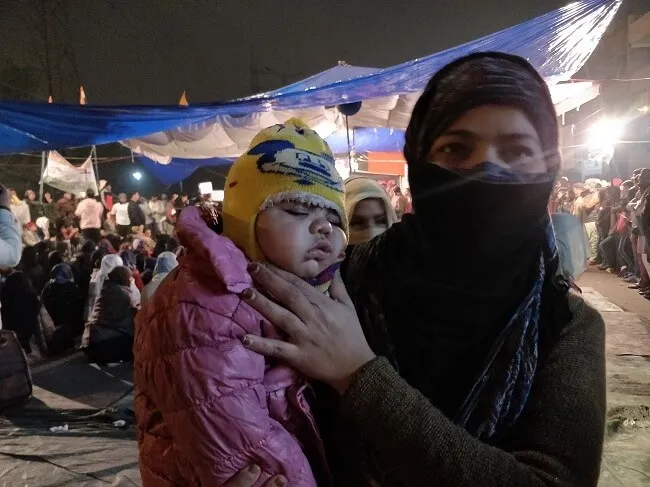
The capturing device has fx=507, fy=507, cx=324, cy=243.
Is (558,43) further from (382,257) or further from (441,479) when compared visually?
(441,479)

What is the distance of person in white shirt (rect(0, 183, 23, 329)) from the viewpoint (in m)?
3.63

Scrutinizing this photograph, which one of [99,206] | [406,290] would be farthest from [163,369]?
[99,206]

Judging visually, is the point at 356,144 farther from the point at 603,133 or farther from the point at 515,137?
the point at 515,137

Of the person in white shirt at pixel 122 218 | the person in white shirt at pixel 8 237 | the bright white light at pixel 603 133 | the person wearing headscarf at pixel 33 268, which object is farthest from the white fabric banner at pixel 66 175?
the bright white light at pixel 603 133

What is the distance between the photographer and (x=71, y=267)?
7.61 meters

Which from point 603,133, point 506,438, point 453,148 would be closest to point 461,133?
point 453,148

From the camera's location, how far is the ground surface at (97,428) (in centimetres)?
361

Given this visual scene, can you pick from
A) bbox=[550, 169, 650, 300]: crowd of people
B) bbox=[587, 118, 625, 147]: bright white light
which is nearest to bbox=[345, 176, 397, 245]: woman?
bbox=[550, 169, 650, 300]: crowd of people

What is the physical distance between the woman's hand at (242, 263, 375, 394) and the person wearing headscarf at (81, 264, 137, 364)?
5353 millimetres

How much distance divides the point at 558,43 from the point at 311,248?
431 cm

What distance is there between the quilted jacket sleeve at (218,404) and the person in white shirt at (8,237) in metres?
3.25

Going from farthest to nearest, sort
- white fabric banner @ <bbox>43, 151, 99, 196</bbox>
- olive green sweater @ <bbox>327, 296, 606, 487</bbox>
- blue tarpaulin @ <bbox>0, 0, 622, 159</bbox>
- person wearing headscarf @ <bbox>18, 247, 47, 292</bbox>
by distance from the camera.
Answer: white fabric banner @ <bbox>43, 151, 99, 196</bbox> → person wearing headscarf @ <bbox>18, 247, 47, 292</bbox> → blue tarpaulin @ <bbox>0, 0, 622, 159</bbox> → olive green sweater @ <bbox>327, 296, 606, 487</bbox>

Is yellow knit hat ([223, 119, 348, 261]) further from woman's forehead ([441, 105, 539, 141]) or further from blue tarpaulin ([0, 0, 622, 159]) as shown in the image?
blue tarpaulin ([0, 0, 622, 159])

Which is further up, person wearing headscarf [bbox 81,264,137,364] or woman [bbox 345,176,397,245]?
woman [bbox 345,176,397,245]
